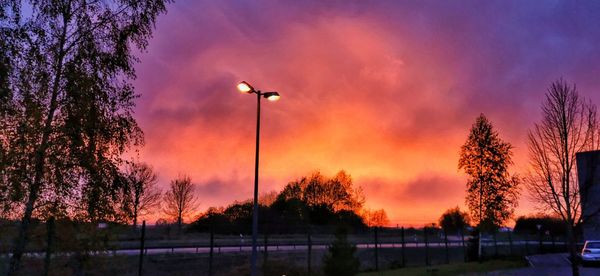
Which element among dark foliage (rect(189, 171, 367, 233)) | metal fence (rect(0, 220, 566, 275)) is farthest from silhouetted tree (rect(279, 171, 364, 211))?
metal fence (rect(0, 220, 566, 275))

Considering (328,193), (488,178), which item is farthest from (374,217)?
(488,178)

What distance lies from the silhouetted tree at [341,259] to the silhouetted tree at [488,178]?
23868 millimetres

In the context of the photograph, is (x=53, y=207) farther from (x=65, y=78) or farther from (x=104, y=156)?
(x=65, y=78)

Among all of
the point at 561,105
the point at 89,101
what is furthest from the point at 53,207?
the point at 561,105

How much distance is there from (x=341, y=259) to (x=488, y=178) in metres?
25.5

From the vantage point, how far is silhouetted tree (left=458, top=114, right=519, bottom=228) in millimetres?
40125

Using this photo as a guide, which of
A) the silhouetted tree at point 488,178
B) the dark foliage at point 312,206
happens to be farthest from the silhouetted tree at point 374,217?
the silhouetted tree at point 488,178

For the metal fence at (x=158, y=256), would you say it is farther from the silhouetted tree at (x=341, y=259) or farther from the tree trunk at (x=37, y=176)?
the silhouetted tree at (x=341, y=259)

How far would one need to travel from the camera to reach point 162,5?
12.1 metres

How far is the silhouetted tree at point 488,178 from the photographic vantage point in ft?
132

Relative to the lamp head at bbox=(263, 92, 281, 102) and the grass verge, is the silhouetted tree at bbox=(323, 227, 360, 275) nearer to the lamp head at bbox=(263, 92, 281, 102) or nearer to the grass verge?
the lamp head at bbox=(263, 92, 281, 102)

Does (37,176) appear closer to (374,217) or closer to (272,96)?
(272,96)

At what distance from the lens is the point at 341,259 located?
1922cm

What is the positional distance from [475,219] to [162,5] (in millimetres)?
35746
